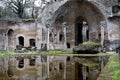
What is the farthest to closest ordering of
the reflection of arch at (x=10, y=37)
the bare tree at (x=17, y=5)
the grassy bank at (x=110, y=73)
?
1. the bare tree at (x=17, y=5)
2. the reflection of arch at (x=10, y=37)
3. the grassy bank at (x=110, y=73)

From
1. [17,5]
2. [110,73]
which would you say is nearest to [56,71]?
[110,73]

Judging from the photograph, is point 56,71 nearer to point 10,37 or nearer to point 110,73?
point 110,73

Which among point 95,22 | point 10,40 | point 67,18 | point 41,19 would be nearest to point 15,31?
point 10,40

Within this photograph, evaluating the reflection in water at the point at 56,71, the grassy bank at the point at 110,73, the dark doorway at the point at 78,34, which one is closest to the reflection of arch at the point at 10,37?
the dark doorway at the point at 78,34

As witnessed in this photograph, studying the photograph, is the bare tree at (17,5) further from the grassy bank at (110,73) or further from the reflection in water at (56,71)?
the grassy bank at (110,73)

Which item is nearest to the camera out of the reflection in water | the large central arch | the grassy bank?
the grassy bank

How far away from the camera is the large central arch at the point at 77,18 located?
126 feet

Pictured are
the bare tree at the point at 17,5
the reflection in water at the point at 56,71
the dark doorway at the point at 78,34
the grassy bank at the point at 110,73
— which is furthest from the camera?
the bare tree at the point at 17,5

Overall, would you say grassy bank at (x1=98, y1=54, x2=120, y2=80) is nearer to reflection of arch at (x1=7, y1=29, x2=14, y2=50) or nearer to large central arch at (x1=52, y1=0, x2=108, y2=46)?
large central arch at (x1=52, y1=0, x2=108, y2=46)

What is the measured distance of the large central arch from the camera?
38.3m

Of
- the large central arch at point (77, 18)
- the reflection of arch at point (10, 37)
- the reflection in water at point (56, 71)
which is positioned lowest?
the reflection in water at point (56, 71)

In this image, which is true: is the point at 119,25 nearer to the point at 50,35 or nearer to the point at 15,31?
the point at 50,35

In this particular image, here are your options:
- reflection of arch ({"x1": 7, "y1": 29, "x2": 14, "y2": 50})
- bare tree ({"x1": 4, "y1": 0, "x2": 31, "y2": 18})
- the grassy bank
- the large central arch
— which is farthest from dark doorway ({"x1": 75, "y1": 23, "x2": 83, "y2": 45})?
the grassy bank

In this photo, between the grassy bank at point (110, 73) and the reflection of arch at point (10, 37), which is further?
the reflection of arch at point (10, 37)
